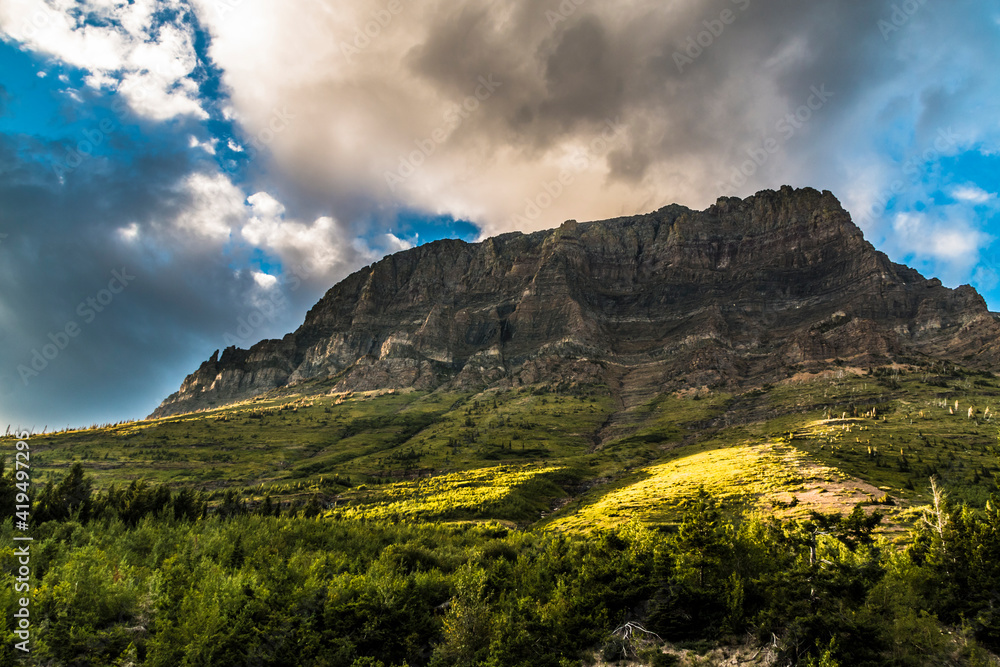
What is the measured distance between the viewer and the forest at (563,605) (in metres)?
22.3

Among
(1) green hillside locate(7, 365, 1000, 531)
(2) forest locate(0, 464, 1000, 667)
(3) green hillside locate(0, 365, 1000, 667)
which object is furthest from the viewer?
(1) green hillside locate(7, 365, 1000, 531)

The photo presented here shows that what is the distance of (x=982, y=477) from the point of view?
76375 mm

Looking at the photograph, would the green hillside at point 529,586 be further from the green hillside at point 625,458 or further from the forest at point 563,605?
the green hillside at point 625,458

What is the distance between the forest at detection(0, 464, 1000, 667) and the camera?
73.3 feet

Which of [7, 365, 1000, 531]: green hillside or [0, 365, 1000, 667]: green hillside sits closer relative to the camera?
[0, 365, 1000, 667]: green hillside

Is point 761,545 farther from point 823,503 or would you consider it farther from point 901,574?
point 823,503

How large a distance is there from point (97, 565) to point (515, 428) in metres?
162

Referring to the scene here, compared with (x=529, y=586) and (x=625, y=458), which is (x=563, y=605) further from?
(x=625, y=458)

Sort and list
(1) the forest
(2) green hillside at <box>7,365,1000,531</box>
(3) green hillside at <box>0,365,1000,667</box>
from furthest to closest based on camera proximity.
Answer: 1. (2) green hillside at <box>7,365,1000,531</box>
2. (3) green hillside at <box>0,365,1000,667</box>
3. (1) the forest

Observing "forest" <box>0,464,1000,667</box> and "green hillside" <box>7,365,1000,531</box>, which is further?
"green hillside" <box>7,365,1000,531</box>

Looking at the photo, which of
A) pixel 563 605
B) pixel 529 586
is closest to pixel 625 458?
pixel 529 586

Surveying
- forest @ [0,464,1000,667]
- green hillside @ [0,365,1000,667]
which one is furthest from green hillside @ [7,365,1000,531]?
forest @ [0,464,1000,667]

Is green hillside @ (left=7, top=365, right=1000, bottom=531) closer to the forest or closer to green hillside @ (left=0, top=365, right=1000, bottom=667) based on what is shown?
green hillside @ (left=0, top=365, right=1000, bottom=667)

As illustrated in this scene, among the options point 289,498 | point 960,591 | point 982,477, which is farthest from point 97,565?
point 982,477
